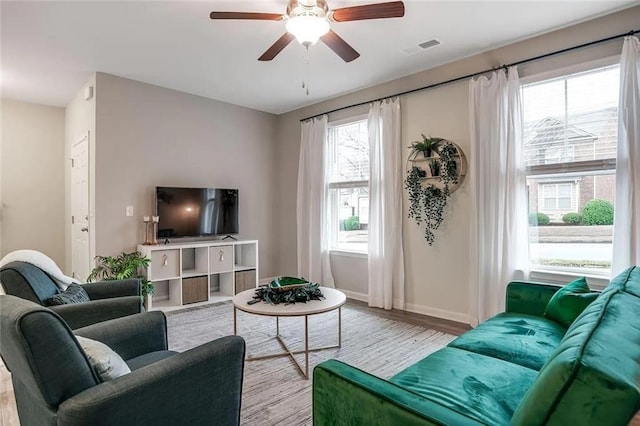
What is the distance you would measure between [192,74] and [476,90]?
10.4 ft

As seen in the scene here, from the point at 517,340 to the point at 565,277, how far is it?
1667mm

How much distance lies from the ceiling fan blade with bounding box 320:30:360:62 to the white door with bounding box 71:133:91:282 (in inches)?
134

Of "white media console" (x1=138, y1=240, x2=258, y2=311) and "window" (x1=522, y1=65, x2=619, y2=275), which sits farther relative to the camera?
"white media console" (x1=138, y1=240, x2=258, y2=311)

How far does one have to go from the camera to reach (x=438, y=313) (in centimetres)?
400

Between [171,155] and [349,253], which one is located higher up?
[171,155]

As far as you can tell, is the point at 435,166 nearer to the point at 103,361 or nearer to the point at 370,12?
the point at 370,12

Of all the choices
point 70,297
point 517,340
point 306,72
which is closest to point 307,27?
→ point 306,72

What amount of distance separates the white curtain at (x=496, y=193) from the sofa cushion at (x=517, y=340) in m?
1.11

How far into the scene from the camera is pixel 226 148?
17.5 feet

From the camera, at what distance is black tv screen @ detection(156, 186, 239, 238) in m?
4.56

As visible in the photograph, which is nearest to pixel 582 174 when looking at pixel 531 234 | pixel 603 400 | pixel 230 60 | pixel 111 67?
pixel 531 234

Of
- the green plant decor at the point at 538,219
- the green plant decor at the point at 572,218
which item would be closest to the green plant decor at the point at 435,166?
the green plant decor at the point at 538,219

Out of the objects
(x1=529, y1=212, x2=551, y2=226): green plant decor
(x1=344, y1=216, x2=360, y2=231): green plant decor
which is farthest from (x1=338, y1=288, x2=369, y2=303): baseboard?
(x1=529, y1=212, x2=551, y2=226): green plant decor

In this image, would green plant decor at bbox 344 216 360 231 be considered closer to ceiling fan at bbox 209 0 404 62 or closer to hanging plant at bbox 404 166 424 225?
hanging plant at bbox 404 166 424 225
